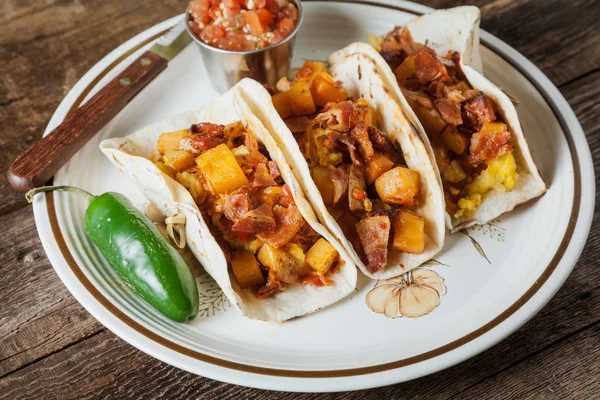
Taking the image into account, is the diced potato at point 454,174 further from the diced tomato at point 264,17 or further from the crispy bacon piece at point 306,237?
the diced tomato at point 264,17

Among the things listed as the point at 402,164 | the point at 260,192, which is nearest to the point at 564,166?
the point at 402,164

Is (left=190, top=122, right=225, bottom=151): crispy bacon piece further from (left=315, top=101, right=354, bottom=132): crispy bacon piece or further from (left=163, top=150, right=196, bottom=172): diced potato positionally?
(left=315, top=101, right=354, bottom=132): crispy bacon piece

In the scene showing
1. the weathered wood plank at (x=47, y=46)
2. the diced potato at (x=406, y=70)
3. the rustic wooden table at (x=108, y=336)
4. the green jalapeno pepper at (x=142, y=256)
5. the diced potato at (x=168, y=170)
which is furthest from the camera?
the weathered wood plank at (x=47, y=46)

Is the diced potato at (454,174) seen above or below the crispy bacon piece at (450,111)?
below

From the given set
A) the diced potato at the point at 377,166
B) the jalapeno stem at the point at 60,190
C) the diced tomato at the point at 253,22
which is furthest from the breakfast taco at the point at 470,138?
the jalapeno stem at the point at 60,190

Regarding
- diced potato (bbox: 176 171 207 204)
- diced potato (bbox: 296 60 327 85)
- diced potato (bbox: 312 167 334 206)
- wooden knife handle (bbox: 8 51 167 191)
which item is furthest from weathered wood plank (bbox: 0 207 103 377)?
diced potato (bbox: 296 60 327 85)

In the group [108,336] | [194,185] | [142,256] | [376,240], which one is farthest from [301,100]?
[108,336]

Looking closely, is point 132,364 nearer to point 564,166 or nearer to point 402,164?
point 402,164
